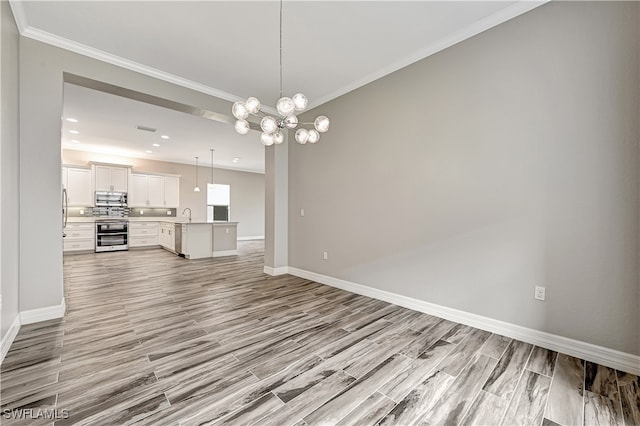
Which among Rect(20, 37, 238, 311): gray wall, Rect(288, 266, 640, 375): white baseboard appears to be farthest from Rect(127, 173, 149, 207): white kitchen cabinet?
Rect(288, 266, 640, 375): white baseboard

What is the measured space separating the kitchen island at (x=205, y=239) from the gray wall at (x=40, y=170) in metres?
3.72

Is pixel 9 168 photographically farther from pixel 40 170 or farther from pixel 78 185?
pixel 78 185

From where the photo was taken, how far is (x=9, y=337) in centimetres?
231

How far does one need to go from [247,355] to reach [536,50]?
3625 millimetres

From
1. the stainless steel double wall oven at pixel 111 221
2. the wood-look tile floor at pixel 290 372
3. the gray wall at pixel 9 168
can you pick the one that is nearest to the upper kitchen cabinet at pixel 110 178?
the stainless steel double wall oven at pixel 111 221

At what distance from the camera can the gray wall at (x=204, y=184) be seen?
8175mm

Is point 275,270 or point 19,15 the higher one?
point 19,15

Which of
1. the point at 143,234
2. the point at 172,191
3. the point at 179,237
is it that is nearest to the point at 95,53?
the point at 179,237

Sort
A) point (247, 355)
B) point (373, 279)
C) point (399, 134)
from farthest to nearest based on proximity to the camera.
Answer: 1. point (373, 279)
2. point (399, 134)
3. point (247, 355)

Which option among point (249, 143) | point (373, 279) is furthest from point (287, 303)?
point (249, 143)

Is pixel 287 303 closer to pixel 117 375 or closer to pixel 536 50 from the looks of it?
pixel 117 375

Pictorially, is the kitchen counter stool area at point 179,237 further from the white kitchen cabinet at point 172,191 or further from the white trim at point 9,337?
the white trim at point 9,337

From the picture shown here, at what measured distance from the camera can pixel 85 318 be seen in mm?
2877

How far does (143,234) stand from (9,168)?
6.63 metres
